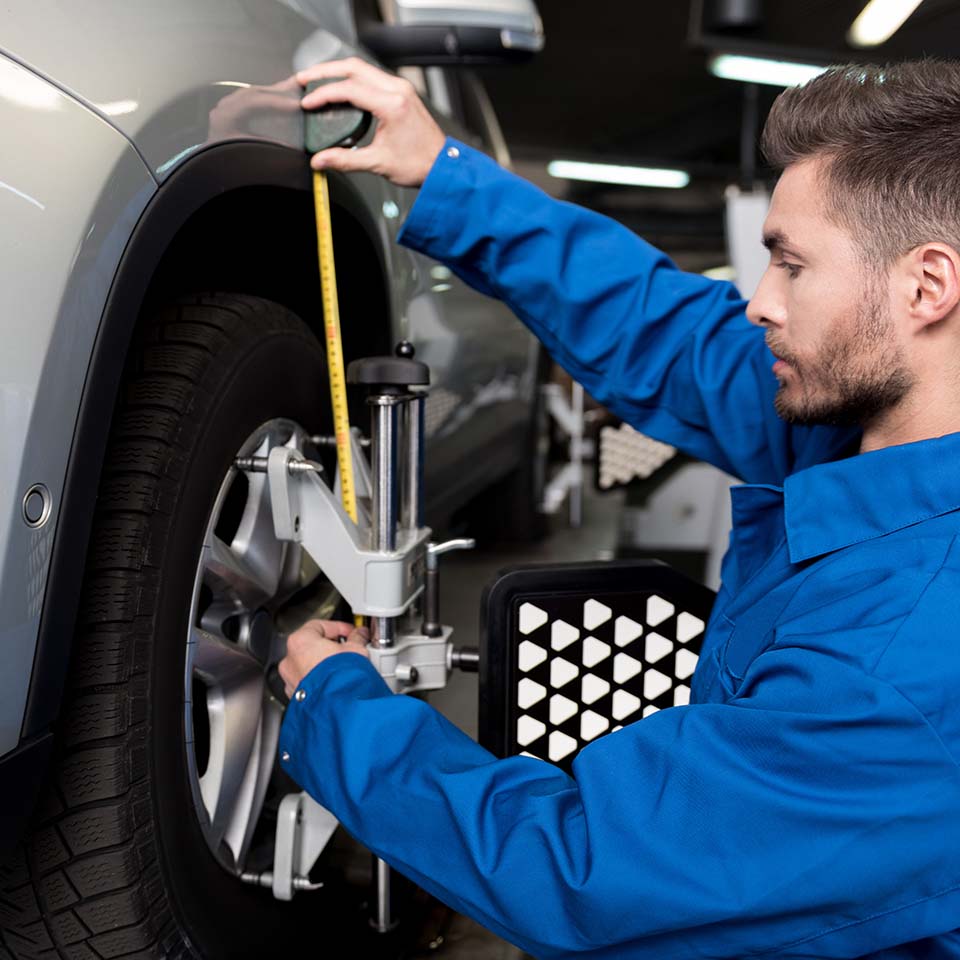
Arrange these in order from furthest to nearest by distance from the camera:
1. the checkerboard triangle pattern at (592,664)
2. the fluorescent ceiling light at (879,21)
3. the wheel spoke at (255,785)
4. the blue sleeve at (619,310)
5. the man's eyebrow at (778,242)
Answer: the fluorescent ceiling light at (879,21) → the blue sleeve at (619,310) → the checkerboard triangle pattern at (592,664) → the wheel spoke at (255,785) → the man's eyebrow at (778,242)

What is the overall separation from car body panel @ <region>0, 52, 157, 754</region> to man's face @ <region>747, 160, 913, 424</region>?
0.58 metres

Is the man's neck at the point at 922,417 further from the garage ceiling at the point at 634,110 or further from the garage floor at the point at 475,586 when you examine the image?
the garage ceiling at the point at 634,110

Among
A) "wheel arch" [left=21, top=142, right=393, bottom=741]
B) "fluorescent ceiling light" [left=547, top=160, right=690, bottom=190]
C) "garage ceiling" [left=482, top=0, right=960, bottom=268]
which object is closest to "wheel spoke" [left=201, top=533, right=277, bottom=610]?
"wheel arch" [left=21, top=142, right=393, bottom=741]

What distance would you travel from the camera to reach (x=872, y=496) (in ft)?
2.69

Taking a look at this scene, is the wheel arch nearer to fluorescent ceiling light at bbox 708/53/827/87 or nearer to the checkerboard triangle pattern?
the checkerboard triangle pattern

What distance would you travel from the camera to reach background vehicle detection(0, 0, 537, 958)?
0.65 meters

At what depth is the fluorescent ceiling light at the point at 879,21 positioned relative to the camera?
6.16 feet

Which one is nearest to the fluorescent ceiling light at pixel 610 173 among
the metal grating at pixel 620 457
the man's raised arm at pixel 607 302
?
the metal grating at pixel 620 457

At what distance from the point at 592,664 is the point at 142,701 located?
0.55 meters

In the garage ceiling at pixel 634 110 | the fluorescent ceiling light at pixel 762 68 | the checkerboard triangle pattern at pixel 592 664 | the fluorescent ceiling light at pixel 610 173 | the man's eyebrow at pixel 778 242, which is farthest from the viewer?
the fluorescent ceiling light at pixel 610 173

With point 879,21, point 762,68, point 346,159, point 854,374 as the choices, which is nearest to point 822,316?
point 854,374

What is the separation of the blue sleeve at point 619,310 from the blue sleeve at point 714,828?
57 cm

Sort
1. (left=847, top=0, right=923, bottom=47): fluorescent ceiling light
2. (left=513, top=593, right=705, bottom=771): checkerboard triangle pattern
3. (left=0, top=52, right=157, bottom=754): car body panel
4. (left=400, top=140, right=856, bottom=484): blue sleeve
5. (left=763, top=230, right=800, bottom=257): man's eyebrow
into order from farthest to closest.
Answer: (left=847, top=0, right=923, bottom=47): fluorescent ceiling light < (left=400, top=140, right=856, bottom=484): blue sleeve < (left=513, top=593, right=705, bottom=771): checkerboard triangle pattern < (left=763, top=230, right=800, bottom=257): man's eyebrow < (left=0, top=52, right=157, bottom=754): car body panel

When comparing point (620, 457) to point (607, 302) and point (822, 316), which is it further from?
point (822, 316)
